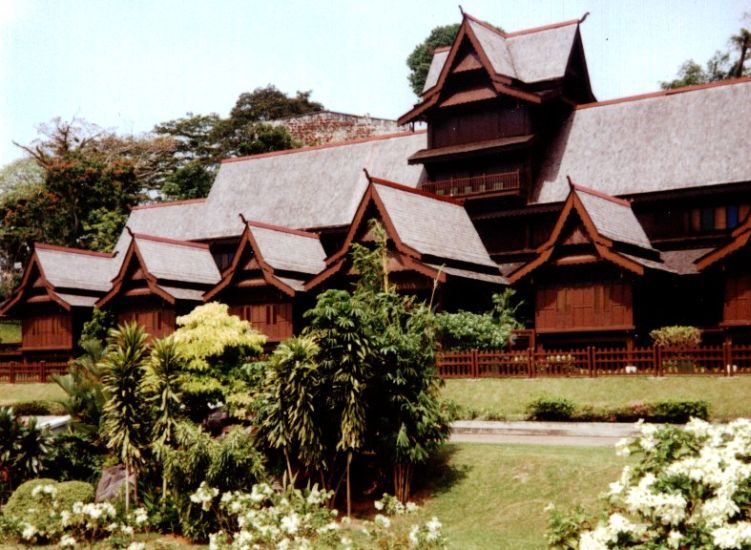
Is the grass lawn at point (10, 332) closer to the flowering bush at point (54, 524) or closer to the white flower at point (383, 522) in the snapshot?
the flowering bush at point (54, 524)

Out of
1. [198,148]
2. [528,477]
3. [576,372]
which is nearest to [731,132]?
[576,372]

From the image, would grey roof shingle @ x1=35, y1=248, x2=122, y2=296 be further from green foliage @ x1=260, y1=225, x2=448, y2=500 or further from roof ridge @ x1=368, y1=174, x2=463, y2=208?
green foliage @ x1=260, y1=225, x2=448, y2=500

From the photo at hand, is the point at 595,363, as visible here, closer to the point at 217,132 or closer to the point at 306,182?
the point at 306,182

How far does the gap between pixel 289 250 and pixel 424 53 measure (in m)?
44.4

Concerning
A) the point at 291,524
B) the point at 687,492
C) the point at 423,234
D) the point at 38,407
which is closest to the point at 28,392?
the point at 38,407

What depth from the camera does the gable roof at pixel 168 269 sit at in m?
42.5

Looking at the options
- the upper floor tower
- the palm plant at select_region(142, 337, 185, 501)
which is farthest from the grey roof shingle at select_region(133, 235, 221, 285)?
the palm plant at select_region(142, 337, 185, 501)

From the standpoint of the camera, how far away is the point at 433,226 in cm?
3728

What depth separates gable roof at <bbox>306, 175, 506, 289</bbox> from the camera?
114 ft

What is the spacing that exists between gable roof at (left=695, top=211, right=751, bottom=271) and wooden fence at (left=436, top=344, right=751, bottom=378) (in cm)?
277

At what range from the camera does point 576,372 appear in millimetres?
29578

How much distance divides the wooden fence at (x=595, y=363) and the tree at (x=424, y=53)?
51742 mm

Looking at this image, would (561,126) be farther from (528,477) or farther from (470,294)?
(528,477)

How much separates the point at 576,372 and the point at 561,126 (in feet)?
52.5
